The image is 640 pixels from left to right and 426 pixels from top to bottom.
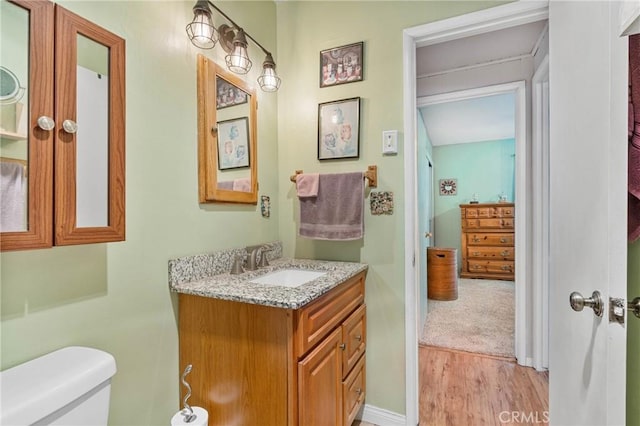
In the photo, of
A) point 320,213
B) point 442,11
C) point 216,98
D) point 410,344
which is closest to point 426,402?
point 410,344

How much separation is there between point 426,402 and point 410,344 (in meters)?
0.54

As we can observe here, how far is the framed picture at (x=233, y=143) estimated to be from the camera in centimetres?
146

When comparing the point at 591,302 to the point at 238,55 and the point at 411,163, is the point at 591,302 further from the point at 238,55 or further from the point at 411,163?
the point at 238,55

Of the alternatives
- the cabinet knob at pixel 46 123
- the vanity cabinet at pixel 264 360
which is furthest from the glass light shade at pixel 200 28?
the vanity cabinet at pixel 264 360

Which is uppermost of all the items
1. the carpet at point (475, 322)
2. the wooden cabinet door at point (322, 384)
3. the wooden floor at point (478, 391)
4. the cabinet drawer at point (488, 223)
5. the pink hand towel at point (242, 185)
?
the pink hand towel at point (242, 185)

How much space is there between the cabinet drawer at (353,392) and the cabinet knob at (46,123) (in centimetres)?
143

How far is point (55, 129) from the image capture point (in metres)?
0.74

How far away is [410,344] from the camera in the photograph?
1632 mm

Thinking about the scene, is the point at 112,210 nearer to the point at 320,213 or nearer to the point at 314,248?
the point at 320,213

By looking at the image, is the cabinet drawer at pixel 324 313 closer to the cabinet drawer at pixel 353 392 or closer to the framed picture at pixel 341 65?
the cabinet drawer at pixel 353 392

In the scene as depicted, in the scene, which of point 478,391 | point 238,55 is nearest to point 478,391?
point 478,391

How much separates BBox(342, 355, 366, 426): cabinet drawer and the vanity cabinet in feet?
0.15

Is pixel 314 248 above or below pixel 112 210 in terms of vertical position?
below

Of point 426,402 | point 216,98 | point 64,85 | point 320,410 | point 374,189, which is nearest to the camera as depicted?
point 64,85
